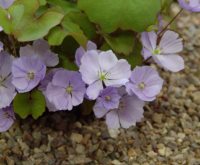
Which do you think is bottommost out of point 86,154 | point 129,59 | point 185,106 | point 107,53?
point 185,106

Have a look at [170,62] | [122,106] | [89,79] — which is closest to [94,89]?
[89,79]

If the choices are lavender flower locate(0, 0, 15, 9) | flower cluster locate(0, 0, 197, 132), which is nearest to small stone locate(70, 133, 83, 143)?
flower cluster locate(0, 0, 197, 132)

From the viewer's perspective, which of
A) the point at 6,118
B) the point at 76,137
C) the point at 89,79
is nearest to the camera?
the point at 89,79

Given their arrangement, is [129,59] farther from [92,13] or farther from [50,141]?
[50,141]

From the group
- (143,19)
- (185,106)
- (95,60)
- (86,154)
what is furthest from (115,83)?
(185,106)

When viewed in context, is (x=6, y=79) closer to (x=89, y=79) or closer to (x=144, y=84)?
(x=89, y=79)
